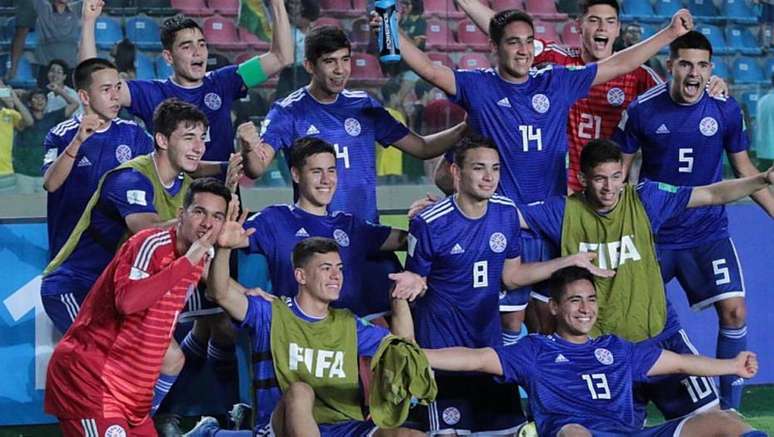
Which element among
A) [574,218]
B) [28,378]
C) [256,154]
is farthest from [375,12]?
[28,378]

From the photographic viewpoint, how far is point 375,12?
6781mm

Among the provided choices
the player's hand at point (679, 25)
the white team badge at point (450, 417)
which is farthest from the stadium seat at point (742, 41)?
the white team badge at point (450, 417)

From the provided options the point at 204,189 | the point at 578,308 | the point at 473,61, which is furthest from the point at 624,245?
the point at 473,61

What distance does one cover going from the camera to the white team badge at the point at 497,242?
6.61 m

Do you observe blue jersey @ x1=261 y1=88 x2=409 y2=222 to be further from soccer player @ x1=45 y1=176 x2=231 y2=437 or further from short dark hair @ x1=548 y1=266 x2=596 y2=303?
soccer player @ x1=45 y1=176 x2=231 y2=437

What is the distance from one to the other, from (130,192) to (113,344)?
3.75 feet

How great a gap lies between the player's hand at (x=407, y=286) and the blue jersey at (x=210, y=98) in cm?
159

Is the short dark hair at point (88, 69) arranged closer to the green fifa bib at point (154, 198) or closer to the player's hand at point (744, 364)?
the green fifa bib at point (154, 198)

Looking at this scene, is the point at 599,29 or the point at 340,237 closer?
the point at 340,237

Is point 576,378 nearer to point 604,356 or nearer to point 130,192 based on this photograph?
point 604,356

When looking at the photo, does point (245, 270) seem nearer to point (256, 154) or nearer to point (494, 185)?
point (256, 154)

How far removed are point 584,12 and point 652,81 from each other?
1.75 feet

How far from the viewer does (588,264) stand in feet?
21.5

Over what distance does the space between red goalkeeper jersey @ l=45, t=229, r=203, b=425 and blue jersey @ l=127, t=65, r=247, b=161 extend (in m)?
1.73
